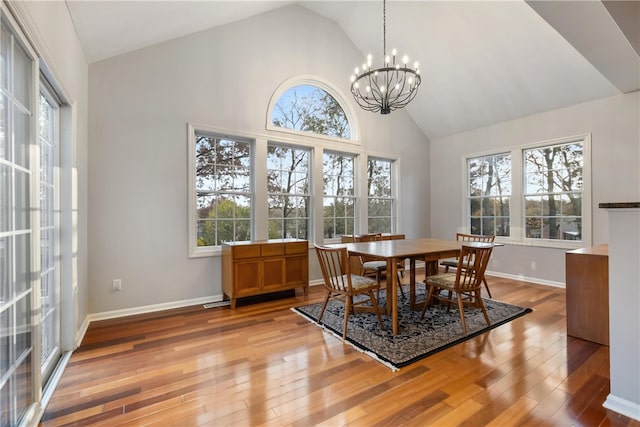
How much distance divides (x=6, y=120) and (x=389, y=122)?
530cm

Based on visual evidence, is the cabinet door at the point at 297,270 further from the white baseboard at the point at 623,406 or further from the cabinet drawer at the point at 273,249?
the white baseboard at the point at 623,406

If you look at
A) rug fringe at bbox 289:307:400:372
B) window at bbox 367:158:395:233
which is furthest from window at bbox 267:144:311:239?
rug fringe at bbox 289:307:400:372

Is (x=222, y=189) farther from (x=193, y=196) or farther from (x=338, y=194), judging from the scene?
(x=338, y=194)

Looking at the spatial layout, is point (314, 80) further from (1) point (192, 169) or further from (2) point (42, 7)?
(2) point (42, 7)

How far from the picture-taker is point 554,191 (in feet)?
15.7

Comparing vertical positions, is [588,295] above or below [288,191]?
below

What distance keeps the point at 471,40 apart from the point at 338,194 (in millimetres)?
2968

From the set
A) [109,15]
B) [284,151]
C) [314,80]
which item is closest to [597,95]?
[314,80]

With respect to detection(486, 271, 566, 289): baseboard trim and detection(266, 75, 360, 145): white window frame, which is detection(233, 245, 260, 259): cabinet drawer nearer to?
detection(266, 75, 360, 145): white window frame

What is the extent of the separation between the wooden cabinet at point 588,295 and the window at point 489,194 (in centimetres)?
262

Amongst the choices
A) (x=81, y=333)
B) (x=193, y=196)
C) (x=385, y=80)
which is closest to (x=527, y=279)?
(x=385, y=80)

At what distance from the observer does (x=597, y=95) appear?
4266 millimetres

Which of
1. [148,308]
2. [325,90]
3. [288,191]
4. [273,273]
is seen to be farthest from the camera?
[325,90]

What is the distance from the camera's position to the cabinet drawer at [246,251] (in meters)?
3.74
